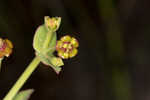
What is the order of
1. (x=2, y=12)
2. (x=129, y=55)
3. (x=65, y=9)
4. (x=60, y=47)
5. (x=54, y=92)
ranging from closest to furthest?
(x=60, y=47), (x=2, y=12), (x=65, y=9), (x=54, y=92), (x=129, y=55)

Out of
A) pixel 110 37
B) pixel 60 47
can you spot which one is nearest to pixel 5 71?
pixel 110 37

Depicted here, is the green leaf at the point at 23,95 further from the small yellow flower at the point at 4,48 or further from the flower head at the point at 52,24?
the flower head at the point at 52,24

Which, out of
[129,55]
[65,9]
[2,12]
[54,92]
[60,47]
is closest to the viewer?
[60,47]

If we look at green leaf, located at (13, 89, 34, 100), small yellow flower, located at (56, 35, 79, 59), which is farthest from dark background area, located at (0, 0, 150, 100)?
green leaf, located at (13, 89, 34, 100)

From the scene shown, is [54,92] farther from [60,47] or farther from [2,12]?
[60,47]

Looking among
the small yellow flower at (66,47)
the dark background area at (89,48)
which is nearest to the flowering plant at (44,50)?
the small yellow flower at (66,47)

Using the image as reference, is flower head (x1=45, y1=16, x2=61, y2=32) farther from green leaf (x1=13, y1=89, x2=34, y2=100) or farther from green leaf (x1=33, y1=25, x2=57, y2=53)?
green leaf (x1=13, y1=89, x2=34, y2=100)

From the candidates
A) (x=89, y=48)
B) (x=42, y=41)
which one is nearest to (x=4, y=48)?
(x=42, y=41)
